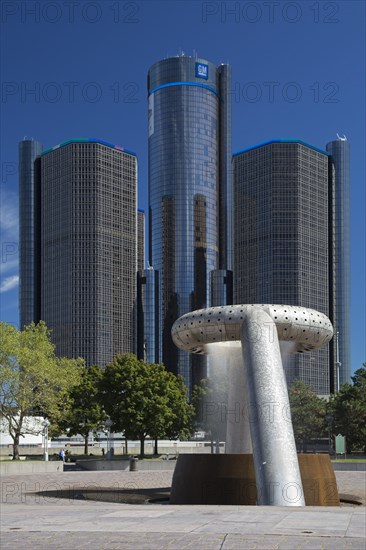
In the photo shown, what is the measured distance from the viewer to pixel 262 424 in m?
25.7

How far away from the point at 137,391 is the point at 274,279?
112 meters

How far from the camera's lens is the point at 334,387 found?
186m

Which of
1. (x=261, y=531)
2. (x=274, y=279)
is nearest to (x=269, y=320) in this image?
(x=261, y=531)

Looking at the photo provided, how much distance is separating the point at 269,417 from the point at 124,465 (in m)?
31.5

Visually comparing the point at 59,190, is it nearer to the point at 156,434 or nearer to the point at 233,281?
the point at 233,281

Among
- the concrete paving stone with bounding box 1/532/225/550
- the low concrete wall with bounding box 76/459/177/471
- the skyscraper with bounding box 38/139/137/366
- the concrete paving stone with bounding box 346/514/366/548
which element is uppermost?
the skyscraper with bounding box 38/139/137/366

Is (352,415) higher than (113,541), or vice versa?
(113,541)

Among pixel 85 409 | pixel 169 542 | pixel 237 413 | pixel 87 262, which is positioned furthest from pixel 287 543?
pixel 87 262

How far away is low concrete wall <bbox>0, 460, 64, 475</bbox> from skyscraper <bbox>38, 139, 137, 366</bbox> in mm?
134306

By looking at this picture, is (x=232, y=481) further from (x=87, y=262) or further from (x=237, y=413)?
(x=87, y=262)

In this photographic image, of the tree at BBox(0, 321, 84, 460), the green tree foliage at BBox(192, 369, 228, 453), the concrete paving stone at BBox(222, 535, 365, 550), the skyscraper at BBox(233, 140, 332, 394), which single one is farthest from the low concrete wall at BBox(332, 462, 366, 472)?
the skyscraper at BBox(233, 140, 332, 394)

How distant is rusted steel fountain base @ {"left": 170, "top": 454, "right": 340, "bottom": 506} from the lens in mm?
25500

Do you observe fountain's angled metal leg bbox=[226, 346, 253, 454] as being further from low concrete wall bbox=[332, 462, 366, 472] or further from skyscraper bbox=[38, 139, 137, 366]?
skyscraper bbox=[38, 139, 137, 366]

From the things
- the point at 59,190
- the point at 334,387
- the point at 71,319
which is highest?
the point at 59,190
